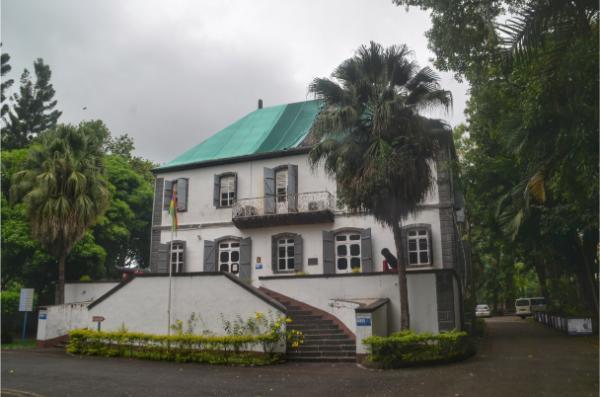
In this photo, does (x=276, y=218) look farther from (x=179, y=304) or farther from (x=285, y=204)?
(x=179, y=304)

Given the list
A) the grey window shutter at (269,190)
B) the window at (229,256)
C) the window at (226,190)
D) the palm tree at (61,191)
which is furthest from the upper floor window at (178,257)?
the grey window shutter at (269,190)

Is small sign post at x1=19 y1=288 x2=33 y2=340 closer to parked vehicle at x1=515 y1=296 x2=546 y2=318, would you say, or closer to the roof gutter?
the roof gutter

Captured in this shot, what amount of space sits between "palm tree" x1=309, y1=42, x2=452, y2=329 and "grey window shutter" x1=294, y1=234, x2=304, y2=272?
596 centimetres

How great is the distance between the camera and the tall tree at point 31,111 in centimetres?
3522

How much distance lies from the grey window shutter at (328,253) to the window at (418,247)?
2922mm

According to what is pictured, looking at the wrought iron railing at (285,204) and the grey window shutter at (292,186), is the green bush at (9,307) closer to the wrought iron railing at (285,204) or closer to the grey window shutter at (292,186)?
the wrought iron railing at (285,204)

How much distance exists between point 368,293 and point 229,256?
8.17m

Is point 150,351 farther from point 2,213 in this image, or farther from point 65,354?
point 2,213

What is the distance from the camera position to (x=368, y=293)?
15250mm

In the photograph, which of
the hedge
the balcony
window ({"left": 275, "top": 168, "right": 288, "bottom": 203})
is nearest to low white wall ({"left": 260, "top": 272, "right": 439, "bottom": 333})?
the hedge

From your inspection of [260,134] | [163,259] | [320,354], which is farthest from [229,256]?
[320,354]

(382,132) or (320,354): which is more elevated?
(382,132)

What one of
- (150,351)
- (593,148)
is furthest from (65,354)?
(593,148)

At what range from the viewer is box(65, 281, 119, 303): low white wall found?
19875 mm
